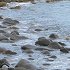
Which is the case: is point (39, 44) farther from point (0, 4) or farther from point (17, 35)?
point (0, 4)

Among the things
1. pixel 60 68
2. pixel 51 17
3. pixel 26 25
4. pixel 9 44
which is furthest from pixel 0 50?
pixel 51 17

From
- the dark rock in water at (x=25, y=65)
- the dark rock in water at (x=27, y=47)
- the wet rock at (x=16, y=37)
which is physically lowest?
the wet rock at (x=16, y=37)

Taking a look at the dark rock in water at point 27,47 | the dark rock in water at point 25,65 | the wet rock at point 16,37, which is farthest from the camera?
the wet rock at point 16,37

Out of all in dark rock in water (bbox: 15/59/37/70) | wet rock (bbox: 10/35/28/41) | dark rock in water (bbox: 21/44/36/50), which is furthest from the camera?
wet rock (bbox: 10/35/28/41)

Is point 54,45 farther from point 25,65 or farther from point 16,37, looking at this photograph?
point 25,65

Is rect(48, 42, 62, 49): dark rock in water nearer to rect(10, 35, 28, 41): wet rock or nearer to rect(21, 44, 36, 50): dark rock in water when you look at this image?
rect(21, 44, 36, 50): dark rock in water

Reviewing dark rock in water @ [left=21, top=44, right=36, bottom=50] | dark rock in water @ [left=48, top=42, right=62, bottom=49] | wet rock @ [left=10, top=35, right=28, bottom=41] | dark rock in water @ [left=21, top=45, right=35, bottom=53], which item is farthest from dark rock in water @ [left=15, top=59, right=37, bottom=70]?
wet rock @ [left=10, top=35, right=28, bottom=41]

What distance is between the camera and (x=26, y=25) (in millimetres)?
30875

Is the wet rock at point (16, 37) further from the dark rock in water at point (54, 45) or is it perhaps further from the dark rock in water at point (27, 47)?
the dark rock in water at point (54, 45)

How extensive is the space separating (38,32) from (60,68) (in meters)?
10.5

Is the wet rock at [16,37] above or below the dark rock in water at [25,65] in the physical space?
below

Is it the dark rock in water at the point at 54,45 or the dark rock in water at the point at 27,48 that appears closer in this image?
the dark rock in water at the point at 27,48

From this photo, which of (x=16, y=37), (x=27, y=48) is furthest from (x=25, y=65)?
(x=16, y=37)

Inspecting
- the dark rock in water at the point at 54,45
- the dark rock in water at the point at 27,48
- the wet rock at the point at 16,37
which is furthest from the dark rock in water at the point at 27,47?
the wet rock at the point at 16,37
